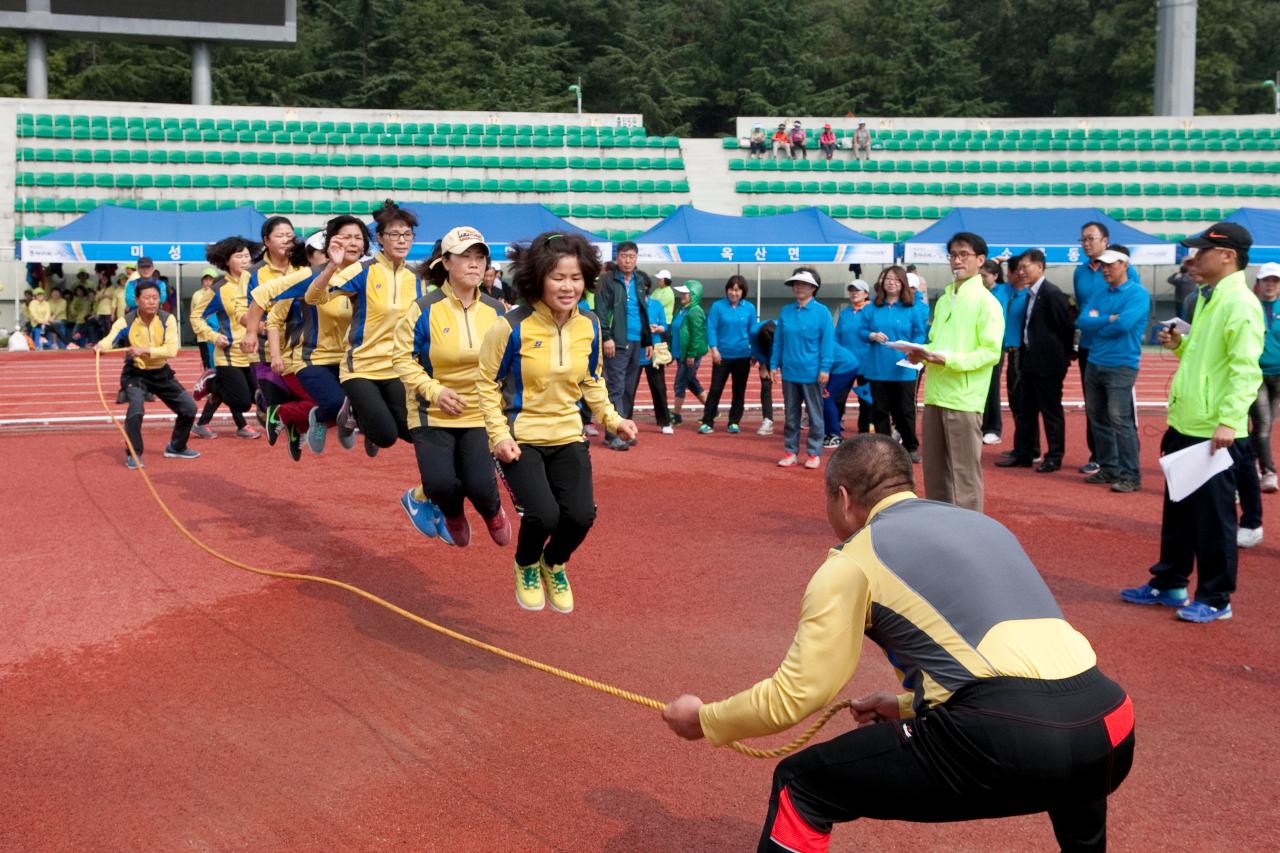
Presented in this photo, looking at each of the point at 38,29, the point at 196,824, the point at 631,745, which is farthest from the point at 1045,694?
the point at 38,29

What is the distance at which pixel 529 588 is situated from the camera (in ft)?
21.8

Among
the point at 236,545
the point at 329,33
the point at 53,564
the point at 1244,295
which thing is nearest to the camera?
the point at 1244,295

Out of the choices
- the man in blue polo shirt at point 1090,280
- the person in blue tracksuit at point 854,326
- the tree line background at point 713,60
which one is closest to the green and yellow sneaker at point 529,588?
the man in blue polo shirt at point 1090,280

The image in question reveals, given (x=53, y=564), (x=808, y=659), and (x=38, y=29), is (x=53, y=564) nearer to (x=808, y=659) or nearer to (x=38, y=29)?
(x=808, y=659)

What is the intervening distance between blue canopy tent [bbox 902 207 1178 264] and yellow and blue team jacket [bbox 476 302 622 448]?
21.4 meters

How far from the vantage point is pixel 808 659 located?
3230 mm

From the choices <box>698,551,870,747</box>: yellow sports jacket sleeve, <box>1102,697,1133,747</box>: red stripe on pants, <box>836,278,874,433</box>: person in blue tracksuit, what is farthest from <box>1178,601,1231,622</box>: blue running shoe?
<box>836,278,874,433</box>: person in blue tracksuit

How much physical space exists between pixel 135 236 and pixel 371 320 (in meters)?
20.3

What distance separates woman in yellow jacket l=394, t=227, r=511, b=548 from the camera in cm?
716

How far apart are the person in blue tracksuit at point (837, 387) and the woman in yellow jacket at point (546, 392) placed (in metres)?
7.33

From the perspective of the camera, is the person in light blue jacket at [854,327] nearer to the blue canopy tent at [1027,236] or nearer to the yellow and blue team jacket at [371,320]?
the yellow and blue team jacket at [371,320]

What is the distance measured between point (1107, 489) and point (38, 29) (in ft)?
104

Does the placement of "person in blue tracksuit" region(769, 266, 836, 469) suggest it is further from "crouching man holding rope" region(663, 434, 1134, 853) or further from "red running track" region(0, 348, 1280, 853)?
"crouching man holding rope" region(663, 434, 1134, 853)

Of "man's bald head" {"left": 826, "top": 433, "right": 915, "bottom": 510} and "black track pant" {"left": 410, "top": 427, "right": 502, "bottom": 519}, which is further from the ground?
"man's bald head" {"left": 826, "top": 433, "right": 915, "bottom": 510}
